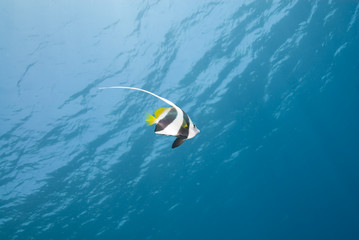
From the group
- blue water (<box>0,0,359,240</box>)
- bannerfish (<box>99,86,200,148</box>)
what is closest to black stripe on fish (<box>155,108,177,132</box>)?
bannerfish (<box>99,86,200,148</box>)

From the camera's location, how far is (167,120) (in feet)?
3.96

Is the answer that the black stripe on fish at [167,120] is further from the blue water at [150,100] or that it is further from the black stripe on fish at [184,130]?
the blue water at [150,100]

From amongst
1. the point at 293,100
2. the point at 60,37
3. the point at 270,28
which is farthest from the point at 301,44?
the point at 60,37

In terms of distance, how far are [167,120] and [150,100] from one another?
13.9 m

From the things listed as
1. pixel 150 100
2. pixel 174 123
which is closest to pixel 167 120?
pixel 174 123

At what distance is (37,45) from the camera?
10.7 m

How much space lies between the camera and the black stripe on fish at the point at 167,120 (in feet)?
3.89

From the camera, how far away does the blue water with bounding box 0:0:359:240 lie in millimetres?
11406

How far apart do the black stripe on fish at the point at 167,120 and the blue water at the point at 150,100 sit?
11.1m

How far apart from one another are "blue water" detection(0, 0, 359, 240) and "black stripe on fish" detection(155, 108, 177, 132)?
11.1 m

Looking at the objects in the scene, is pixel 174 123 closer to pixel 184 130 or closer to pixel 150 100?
pixel 184 130

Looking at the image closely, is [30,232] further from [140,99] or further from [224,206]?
[224,206]

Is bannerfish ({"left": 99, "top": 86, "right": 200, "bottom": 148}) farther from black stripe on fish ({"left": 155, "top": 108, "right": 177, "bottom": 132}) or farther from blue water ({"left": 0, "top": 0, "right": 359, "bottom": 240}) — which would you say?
blue water ({"left": 0, "top": 0, "right": 359, "bottom": 240})

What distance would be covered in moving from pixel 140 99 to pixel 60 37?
5.35m
